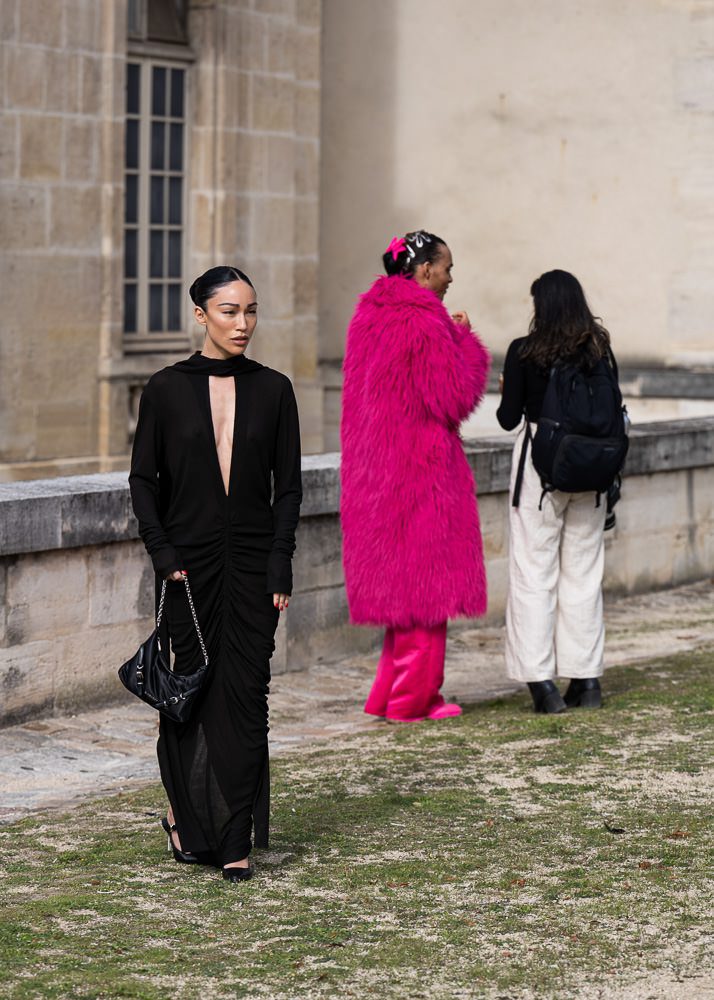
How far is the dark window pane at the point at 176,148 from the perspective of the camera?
15109 millimetres

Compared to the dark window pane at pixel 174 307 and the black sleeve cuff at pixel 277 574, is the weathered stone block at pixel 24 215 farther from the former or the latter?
the black sleeve cuff at pixel 277 574

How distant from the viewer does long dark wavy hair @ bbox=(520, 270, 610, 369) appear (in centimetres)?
734

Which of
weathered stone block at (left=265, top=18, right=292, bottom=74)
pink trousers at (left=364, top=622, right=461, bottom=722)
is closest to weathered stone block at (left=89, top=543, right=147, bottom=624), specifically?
pink trousers at (left=364, top=622, right=461, bottom=722)

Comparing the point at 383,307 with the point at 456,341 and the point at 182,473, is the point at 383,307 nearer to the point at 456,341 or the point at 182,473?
the point at 456,341

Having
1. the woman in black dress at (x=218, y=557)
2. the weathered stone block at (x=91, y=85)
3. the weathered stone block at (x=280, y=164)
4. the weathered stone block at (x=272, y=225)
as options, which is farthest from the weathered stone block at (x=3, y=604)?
the weathered stone block at (x=280, y=164)

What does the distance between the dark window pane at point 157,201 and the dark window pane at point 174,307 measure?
536 millimetres

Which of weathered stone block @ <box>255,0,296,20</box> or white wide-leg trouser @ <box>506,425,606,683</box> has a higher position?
weathered stone block @ <box>255,0,296,20</box>

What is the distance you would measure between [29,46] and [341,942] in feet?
32.5

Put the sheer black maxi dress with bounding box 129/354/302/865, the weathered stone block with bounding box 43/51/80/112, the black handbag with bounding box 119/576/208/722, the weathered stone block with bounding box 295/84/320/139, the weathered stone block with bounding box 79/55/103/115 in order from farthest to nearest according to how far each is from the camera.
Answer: the weathered stone block with bounding box 295/84/320/139 < the weathered stone block with bounding box 79/55/103/115 < the weathered stone block with bounding box 43/51/80/112 < the sheer black maxi dress with bounding box 129/354/302/865 < the black handbag with bounding box 119/576/208/722

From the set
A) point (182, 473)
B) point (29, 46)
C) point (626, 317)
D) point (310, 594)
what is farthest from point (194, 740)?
point (626, 317)

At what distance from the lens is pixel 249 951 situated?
4.61m

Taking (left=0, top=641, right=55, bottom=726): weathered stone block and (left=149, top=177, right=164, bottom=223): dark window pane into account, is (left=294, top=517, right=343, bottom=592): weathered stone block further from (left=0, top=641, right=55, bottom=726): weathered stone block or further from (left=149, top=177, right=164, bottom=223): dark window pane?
(left=149, top=177, right=164, bottom=223): dark window pane

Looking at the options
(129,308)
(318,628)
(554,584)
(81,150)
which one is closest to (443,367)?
(554,584)

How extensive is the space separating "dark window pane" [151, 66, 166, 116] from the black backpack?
8185mm
